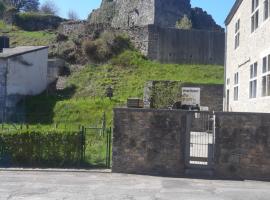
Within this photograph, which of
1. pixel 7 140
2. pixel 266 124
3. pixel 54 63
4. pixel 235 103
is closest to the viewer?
pixel 266 124

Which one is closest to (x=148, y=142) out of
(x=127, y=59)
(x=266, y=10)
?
(x=266, y=10)

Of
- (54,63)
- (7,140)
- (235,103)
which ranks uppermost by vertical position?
(54,63)

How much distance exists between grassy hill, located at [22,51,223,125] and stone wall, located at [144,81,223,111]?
1698 millimetres

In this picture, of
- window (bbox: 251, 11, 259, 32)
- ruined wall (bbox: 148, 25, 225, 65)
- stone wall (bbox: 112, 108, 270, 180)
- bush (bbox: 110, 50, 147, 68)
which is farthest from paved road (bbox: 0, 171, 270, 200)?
ruined wall (bbox: 148, 25, 225, 65)

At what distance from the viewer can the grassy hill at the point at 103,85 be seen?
30.3 metres

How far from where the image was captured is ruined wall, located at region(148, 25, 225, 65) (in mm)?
39438

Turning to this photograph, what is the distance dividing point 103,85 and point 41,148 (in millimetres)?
16919

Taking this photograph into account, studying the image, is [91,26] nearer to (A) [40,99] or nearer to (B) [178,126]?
(A) [40,99]

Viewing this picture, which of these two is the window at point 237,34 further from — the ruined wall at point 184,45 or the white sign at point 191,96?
the ruined wall at point 184,45

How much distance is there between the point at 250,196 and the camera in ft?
44.6

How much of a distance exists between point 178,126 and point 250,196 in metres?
4.16

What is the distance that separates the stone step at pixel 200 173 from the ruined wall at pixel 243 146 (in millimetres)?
233

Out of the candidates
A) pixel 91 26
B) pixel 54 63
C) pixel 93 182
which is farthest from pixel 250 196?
pixel 91 26

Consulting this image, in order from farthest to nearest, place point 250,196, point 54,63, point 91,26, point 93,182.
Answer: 1. point 91,26
2. point 54,63
3. point 93,182
4. point 250,196
